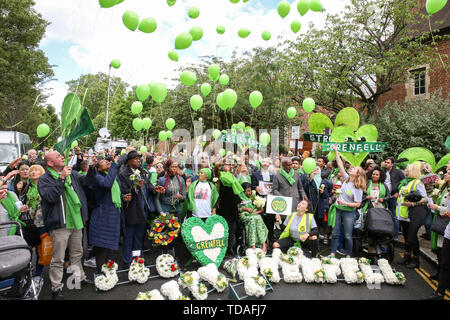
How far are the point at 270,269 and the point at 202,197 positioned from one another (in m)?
1.63

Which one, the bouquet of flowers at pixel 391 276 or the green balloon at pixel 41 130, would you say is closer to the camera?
the bouquet of flowers at pixel 391 276

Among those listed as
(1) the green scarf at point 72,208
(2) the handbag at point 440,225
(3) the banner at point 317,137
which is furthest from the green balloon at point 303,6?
(1) the green scarf at point 72,208

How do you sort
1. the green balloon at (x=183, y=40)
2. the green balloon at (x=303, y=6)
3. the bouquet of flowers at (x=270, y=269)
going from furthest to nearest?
the green balloon at (x=303, y=6) → the green balloon at (x=183, y=40) → the bouquet of flowers at (x=270, y=269)


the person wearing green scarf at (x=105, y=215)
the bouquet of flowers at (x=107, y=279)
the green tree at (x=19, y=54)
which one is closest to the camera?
the bouquet of flowers at (x=107, y=279)

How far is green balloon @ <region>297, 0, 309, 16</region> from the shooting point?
568cm

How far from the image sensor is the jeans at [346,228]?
207 inches

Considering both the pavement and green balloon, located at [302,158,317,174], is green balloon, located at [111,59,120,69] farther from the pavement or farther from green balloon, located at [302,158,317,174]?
green balloon, located at [302,158,317,174]

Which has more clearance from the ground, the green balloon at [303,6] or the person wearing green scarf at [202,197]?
the green balloon at [303,6]

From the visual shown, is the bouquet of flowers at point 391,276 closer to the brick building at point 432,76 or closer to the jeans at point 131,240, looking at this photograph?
the jeans at point 131,240


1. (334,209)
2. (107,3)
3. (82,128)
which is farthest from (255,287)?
(107,3)

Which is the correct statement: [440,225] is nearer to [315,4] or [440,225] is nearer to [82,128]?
[315,4]

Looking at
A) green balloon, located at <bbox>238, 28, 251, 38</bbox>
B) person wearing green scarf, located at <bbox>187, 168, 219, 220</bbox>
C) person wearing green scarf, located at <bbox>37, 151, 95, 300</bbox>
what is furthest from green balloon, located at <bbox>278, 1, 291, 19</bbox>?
person wearing green scarf, located at <bbox>37, 151, 95, 300</bbox>

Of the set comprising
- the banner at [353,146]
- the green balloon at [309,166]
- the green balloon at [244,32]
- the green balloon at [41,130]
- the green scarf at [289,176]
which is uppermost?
the green balloon at [244,32]

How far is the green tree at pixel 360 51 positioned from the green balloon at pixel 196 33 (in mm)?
10479
